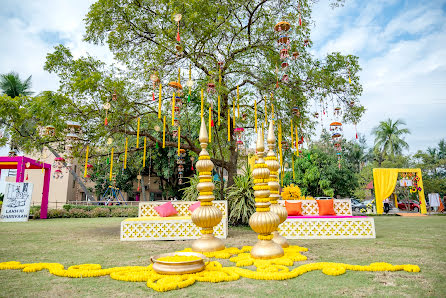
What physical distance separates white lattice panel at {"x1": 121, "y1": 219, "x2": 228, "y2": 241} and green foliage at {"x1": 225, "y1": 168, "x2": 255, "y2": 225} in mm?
1956

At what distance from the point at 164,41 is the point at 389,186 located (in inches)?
612

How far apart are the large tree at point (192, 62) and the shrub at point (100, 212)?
26.6 ft

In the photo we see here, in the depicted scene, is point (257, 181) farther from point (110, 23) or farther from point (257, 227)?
point (110, 23)

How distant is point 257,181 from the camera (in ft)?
15.6

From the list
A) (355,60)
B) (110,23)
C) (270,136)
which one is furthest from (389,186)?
(110,23)

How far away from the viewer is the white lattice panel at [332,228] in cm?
676

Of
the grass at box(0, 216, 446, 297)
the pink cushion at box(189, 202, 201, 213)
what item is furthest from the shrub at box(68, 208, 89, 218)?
the grass at box(0, 216, 446, 297)

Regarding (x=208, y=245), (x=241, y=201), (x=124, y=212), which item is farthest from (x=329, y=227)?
(x=124, y=212)

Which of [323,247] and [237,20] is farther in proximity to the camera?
[237,20]

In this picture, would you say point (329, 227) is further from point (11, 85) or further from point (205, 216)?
point (11, 85)

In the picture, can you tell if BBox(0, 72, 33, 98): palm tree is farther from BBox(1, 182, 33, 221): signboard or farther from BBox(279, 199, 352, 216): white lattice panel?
BBox(279, 199, 352, 216): white lattice panel

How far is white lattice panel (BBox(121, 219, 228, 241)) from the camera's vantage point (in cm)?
672

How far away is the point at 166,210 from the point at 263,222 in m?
3.71

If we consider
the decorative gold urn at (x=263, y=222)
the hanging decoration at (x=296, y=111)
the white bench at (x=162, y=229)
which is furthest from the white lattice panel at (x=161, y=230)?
the hanging decoration at (x=296, y=111)
